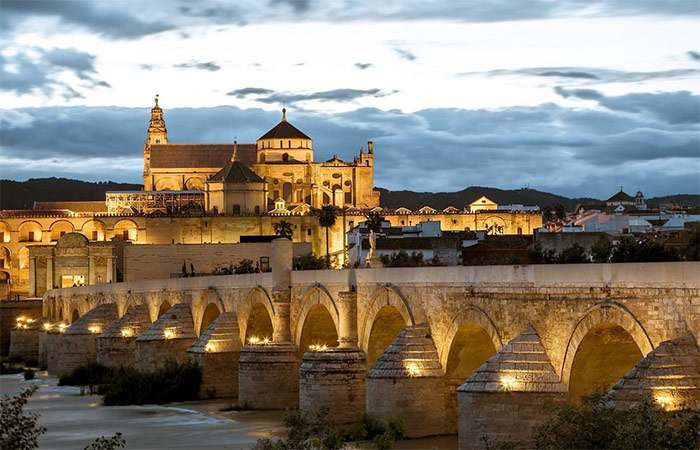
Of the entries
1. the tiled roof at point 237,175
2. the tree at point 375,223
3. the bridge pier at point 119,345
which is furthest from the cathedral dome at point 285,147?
the bridge pier at point 119,345

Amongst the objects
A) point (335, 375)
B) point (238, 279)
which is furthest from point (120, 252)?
point (335, 375)

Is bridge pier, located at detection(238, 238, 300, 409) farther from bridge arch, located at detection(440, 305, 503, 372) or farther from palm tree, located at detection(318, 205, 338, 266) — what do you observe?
palm tree, located at detection(318, 205, 338, 266)

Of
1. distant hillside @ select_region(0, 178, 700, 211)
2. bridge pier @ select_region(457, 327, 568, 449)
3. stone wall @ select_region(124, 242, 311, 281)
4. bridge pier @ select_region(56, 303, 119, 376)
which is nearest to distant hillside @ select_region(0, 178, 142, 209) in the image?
distant hillside @ select_region(0, 178, 700, 211)

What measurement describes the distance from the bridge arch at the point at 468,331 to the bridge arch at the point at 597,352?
2.53 meters

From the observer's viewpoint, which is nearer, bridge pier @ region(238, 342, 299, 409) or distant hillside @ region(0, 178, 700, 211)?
bridge pier @ region(238, 342, 299, 409)

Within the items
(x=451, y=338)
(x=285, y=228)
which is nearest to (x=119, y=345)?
(x=451, y=338)

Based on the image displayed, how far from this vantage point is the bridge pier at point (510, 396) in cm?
1684

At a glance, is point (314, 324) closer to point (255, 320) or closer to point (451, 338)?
point (255, 320)

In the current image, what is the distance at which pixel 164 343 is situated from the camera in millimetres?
35656

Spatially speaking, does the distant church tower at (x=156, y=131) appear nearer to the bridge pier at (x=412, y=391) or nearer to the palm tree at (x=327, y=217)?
the palm tree at (x=327, y=217)

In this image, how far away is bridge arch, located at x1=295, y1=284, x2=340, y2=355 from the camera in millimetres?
28625

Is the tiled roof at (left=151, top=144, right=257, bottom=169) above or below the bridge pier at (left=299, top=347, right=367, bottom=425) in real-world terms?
above

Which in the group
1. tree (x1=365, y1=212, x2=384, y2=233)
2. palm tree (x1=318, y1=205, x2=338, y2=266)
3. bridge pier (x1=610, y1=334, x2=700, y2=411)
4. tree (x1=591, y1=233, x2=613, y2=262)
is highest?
palm tree (x1=318, y1=205, x2=338, y2=266)

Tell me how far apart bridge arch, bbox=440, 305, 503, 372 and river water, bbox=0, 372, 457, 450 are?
4.93 feet
